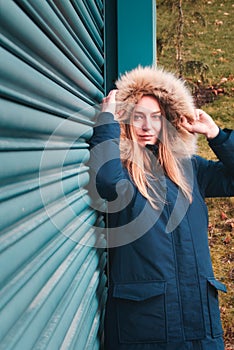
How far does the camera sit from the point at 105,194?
1834 mm

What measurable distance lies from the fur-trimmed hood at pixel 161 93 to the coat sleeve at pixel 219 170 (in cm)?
10

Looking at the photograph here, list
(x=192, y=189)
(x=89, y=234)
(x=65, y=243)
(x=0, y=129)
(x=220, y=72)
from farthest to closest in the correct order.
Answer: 1. (x=220, y=72)
2. (x=192, y=189)
3. (x=89, y=234)
4. (x=65, y=243)
5. (x=0, y=129)

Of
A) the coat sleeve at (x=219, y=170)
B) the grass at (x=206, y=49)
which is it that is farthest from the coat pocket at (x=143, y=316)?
the grass at (x=206, y=49)

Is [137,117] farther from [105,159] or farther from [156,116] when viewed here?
[105,159]

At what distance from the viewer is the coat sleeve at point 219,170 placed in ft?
7.35

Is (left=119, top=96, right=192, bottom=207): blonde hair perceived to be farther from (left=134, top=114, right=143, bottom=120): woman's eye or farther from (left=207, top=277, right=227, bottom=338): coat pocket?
A: (left=207, top=277, right=227, bottom=338): coat pocket

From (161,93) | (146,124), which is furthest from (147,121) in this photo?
(161,93)

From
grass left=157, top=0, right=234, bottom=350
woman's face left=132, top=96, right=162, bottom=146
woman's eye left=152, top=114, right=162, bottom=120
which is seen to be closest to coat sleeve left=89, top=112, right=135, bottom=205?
woman's face left=132, top=96, right=162, bottom=146

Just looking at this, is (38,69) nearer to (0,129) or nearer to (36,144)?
(36,144)

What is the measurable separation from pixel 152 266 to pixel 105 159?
1.41ft

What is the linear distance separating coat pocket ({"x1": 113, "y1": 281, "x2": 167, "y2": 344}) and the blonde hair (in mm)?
342

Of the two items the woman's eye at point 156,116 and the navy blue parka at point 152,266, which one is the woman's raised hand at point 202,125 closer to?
the woman's eye at point 156,116

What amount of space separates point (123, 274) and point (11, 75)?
1.24 m

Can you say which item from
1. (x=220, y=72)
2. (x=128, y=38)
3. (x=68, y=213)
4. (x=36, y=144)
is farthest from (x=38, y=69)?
(x=220, y=72)
